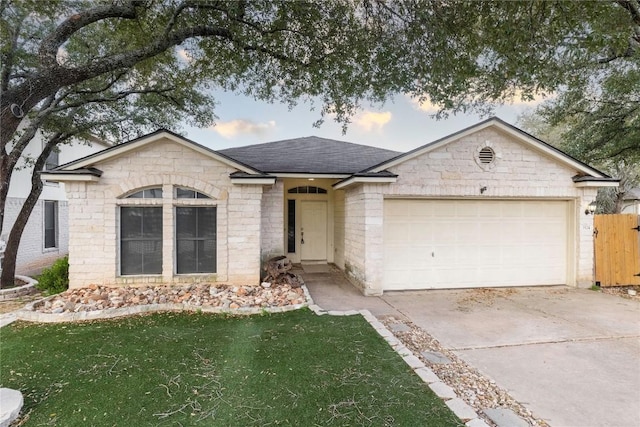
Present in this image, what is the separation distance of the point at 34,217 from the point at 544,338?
57.8 feet

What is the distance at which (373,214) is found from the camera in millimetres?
7715

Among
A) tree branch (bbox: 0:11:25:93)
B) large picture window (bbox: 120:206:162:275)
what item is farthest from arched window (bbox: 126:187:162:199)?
tree branch (bbox: 0:11:25:93)

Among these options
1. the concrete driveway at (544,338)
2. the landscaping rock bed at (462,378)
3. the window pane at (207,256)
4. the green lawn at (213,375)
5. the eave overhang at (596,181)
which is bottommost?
the concrete driveway at (544,338)

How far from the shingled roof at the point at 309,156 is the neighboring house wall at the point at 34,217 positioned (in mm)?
7018

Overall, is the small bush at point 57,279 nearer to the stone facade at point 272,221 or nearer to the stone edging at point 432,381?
the stone facade at point 272,221

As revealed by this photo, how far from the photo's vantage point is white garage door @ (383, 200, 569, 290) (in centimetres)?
822

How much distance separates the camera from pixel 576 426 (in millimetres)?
3049

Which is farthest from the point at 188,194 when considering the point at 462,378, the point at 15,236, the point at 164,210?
→ the point at 462,378

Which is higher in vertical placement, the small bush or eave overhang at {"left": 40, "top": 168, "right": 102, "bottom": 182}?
eave overhang at {"left": 40, "top": 168, "right": 102, "bottom": 182}

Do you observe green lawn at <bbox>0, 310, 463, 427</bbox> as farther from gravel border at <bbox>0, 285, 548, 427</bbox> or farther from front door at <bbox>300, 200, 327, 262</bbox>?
front door at <bbox>300, 200, 327, 262</bbox>

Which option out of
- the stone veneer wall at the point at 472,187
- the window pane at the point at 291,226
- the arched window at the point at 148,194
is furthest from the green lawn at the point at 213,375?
the window pane at the point at 291,226

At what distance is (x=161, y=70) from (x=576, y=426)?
1158 centimetres

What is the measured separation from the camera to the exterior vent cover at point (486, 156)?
8156 mm

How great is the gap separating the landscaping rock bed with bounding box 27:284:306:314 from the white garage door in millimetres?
2958
